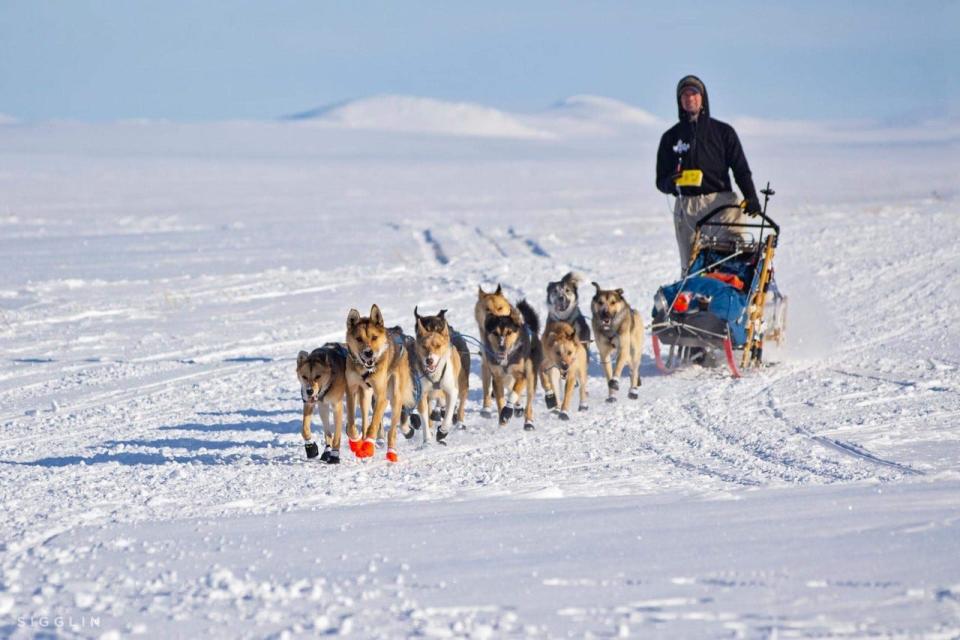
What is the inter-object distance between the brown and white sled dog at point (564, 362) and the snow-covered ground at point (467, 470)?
18 cm

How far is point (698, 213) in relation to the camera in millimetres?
9273

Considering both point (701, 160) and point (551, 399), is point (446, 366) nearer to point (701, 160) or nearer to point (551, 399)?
point (551, 399)

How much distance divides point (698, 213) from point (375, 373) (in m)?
3.75

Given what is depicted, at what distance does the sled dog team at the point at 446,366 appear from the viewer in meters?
6.29

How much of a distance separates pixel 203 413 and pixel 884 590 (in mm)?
4949

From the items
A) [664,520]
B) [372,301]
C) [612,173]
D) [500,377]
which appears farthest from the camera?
[612,173]

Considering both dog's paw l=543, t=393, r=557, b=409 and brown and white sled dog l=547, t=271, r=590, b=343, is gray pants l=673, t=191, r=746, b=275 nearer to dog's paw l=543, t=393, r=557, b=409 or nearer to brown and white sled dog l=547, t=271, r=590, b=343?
brown and white sled dog l=547, t=271, r=590, b=343

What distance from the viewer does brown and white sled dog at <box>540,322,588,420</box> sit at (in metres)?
7.51

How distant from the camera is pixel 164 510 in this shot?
199 inches

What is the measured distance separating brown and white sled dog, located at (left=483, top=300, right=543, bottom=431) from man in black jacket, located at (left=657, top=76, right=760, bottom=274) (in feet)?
6.45

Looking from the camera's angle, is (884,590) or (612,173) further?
(612,173)

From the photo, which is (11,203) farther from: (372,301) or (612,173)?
(612,173)

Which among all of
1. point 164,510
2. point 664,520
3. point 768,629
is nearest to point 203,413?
point 164,510

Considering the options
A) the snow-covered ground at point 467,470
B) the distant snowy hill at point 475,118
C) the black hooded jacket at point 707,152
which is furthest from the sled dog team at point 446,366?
the distant snowy hill at point 475,118
